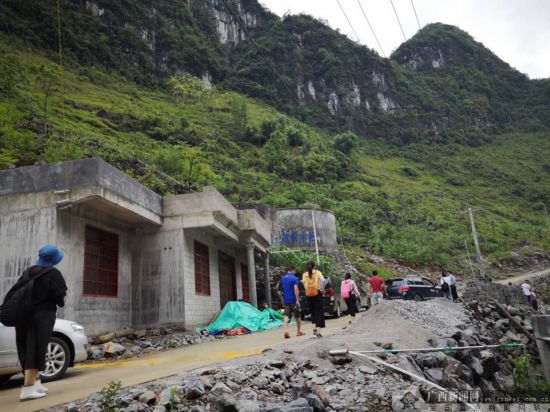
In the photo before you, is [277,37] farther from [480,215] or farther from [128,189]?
[128,189]

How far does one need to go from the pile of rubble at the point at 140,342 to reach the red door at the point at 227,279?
4.87m

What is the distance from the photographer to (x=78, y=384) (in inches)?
248

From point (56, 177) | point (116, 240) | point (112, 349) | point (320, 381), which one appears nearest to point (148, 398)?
point (320, 381)

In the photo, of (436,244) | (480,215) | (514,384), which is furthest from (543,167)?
(514,384)

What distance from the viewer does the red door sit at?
17802mm

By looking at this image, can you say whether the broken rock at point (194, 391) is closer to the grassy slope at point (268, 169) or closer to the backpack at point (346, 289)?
the backpack at point (346, 289)

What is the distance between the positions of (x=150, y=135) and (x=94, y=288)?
1545 inches

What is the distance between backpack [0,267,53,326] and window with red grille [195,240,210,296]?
9345 millimetres

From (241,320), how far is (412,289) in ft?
32.7

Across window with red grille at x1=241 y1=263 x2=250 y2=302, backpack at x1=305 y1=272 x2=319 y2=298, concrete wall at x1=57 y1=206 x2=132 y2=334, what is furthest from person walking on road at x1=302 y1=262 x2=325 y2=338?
window with red grille at x1=241 y1=263 x2=250 y2=302

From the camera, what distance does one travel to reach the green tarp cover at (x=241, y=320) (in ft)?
45.9

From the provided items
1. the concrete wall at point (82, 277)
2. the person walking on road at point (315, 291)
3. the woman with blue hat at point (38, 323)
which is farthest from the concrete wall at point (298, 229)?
the woman with blue hat at point (38, 323)

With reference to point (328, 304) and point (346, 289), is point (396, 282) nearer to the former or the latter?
point (328, 304)

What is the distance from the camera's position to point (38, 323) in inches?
203
